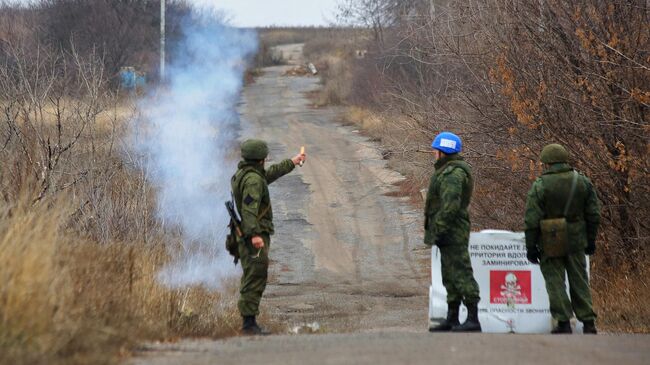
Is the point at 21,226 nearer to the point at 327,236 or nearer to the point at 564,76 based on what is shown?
the point at 564,76

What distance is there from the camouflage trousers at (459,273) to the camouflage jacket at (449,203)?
83 millimetres

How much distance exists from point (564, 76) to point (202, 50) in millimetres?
13918

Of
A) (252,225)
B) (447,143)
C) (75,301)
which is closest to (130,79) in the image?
(252,225)

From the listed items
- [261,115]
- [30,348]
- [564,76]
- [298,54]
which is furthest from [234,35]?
[298,54]

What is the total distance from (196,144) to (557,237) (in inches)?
578

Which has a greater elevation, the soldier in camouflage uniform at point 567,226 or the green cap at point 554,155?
the green cap at point 554,155

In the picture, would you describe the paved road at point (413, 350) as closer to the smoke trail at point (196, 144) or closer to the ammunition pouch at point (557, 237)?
the ammunition pouch at point (557, 237)

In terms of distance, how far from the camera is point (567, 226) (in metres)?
10.3

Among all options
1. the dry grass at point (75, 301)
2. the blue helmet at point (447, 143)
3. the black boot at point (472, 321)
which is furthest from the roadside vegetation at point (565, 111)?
the dry grass at point (75, 301)

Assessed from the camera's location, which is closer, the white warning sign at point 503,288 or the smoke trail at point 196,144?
the white warning sign at point 503,288

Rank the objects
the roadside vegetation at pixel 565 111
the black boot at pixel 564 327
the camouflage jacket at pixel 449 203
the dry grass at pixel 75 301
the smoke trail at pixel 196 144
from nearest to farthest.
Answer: the dry grass at pixel 75 301
the camouflage jacket at pixel 449 203
the black boot at pixel 564 327
the roadside vegetation at pixel 565 111
the smoke trail at pixel 196 144

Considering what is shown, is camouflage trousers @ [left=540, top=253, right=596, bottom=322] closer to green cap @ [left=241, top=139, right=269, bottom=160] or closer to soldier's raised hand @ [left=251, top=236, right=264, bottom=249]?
soldier's raised hand @ [left=251, top=236, right=264, bottom=249]

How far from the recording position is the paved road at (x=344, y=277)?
8195 mm

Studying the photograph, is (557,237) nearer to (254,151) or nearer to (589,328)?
(589,328)
